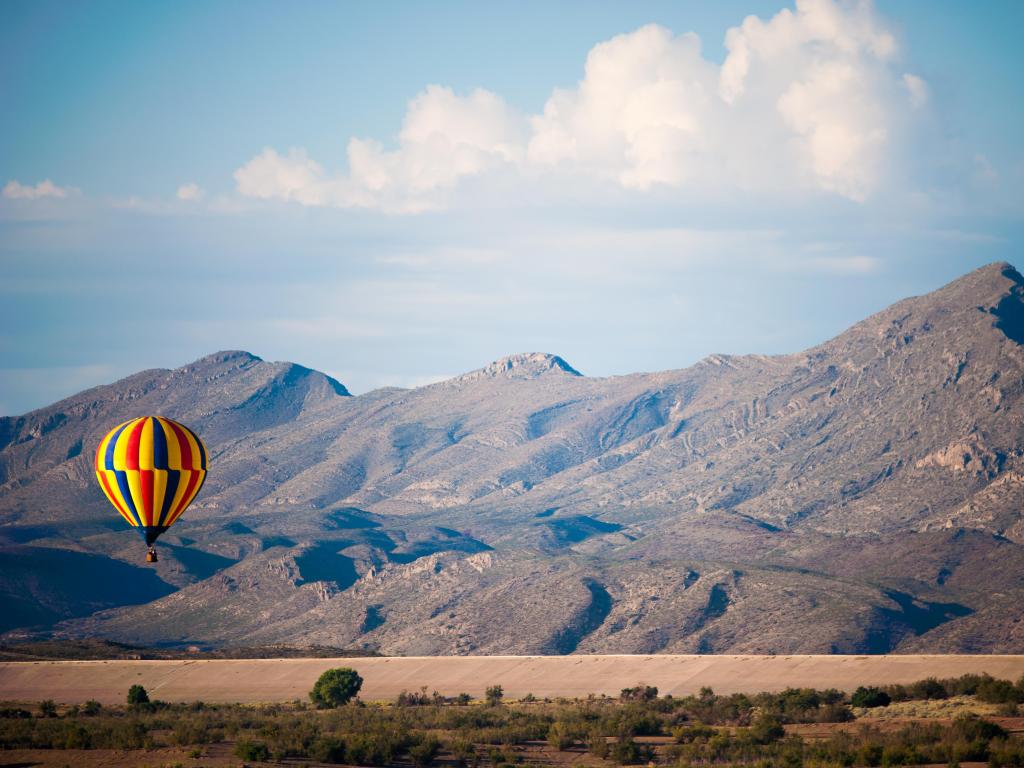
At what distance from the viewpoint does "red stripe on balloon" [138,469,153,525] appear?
8812cm

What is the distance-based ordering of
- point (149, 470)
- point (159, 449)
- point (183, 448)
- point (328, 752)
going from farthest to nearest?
1. point (183, 448)
2. point (159, 449)
3. point (149, 470)
4. point (328, 752)

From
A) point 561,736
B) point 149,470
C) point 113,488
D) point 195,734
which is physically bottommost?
point 561,736

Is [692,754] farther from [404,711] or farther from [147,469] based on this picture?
[147,469]

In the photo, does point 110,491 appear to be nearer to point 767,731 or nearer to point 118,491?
point 118,491

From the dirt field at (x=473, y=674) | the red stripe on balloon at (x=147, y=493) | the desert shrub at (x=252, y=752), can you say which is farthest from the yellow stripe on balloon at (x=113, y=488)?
the desert shrub at (x=252, y=752)

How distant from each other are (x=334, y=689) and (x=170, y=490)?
75.5 feet

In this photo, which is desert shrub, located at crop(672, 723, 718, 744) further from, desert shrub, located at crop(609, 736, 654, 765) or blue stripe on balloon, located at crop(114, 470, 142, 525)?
blue stripe on balloon, located at crop(114, 470, 142, 525)

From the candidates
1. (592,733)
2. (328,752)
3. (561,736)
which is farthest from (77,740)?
(592,733)

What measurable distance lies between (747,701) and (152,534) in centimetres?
3813

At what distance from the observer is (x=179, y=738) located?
225 ft

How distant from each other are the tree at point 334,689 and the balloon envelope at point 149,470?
66.7ft

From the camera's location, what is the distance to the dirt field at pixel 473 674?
4154 inches

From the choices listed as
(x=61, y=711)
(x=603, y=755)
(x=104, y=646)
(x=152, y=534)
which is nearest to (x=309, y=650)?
(x=104, y=646)

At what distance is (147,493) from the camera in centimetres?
8850
